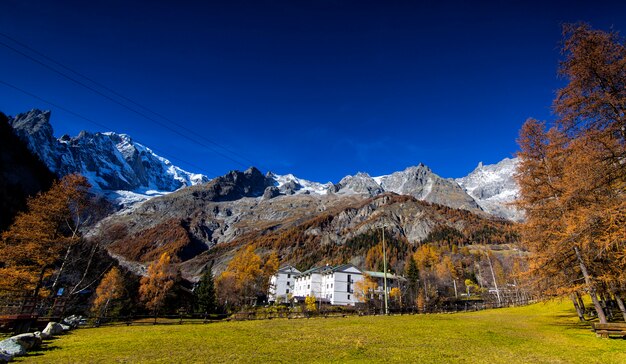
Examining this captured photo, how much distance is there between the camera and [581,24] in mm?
14594

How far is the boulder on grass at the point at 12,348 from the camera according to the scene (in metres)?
12.0

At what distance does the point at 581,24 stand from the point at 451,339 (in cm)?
1797

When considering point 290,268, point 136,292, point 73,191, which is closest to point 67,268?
point 73,191

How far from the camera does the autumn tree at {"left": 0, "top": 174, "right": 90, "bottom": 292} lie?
23.7m

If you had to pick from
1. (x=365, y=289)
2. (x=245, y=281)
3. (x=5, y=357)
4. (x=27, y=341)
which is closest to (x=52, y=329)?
(x=27, y=341)

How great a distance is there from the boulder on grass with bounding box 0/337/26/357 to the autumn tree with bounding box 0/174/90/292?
12.9 meters

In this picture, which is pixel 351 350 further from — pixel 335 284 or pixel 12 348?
pixel 335 284

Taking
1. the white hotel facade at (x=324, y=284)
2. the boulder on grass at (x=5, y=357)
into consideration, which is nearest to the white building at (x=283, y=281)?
the white hotel facade at (x=324, y=284)

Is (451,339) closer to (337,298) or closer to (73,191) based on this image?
(73,191)

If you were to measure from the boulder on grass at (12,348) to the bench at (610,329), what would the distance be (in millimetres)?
29600

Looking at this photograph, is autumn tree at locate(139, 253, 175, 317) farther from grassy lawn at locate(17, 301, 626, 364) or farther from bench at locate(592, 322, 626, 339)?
bench at locate(592, 322, 626, 339)

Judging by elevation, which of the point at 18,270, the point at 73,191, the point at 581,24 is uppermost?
the point at 581,24

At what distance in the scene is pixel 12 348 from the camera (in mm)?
12234

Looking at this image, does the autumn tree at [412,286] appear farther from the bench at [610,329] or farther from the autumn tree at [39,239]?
the autumn tree at [39,239]
